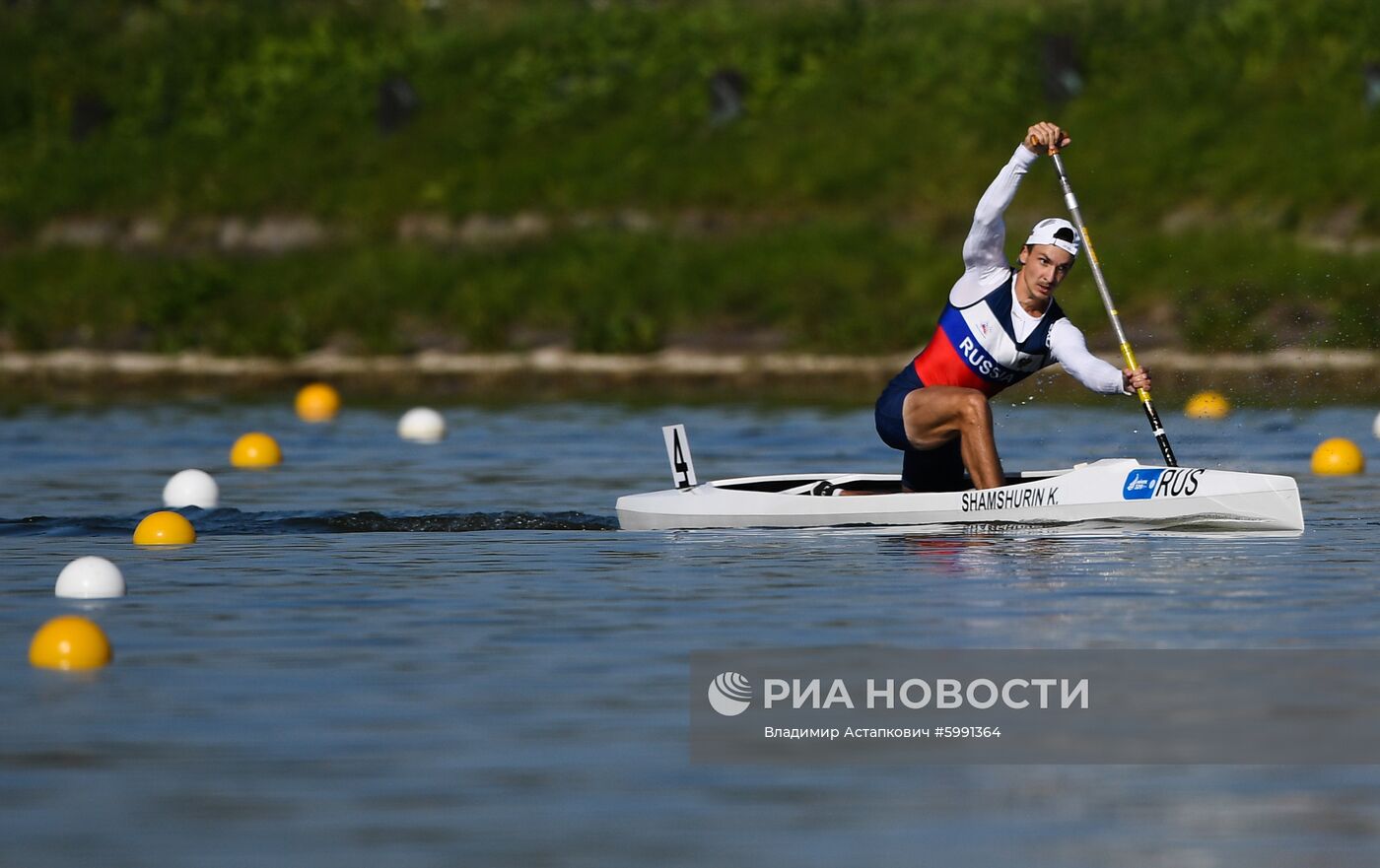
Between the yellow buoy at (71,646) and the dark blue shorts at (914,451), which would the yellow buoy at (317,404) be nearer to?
the dark blue shorts at (914,451)

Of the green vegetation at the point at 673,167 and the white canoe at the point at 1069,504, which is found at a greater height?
the green vegetation at the point at 673,167

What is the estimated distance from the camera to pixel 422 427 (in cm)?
2480

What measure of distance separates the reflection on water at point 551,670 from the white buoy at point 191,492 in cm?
29

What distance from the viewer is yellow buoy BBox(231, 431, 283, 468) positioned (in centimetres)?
2202

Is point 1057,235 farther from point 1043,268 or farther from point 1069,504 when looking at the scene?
point 1069,504

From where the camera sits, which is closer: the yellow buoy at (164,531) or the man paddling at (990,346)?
the man paddling at (990,346)

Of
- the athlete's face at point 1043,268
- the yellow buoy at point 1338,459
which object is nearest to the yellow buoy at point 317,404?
→ the yellow buoy at point 1338,459

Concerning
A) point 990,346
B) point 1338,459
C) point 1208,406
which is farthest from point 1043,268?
point 1208,406

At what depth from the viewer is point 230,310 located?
3775 cm

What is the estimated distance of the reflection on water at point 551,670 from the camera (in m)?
7.48

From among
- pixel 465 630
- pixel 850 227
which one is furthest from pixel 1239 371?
pixel 465 630

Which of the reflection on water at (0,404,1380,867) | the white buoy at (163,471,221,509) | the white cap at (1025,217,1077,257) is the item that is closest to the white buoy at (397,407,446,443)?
the reflection on water at (0,404,1380,867)

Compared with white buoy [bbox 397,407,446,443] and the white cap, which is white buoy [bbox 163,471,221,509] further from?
white buoy [bbox 397,407,446,443]

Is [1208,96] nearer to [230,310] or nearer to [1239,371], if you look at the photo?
[1239,371]
